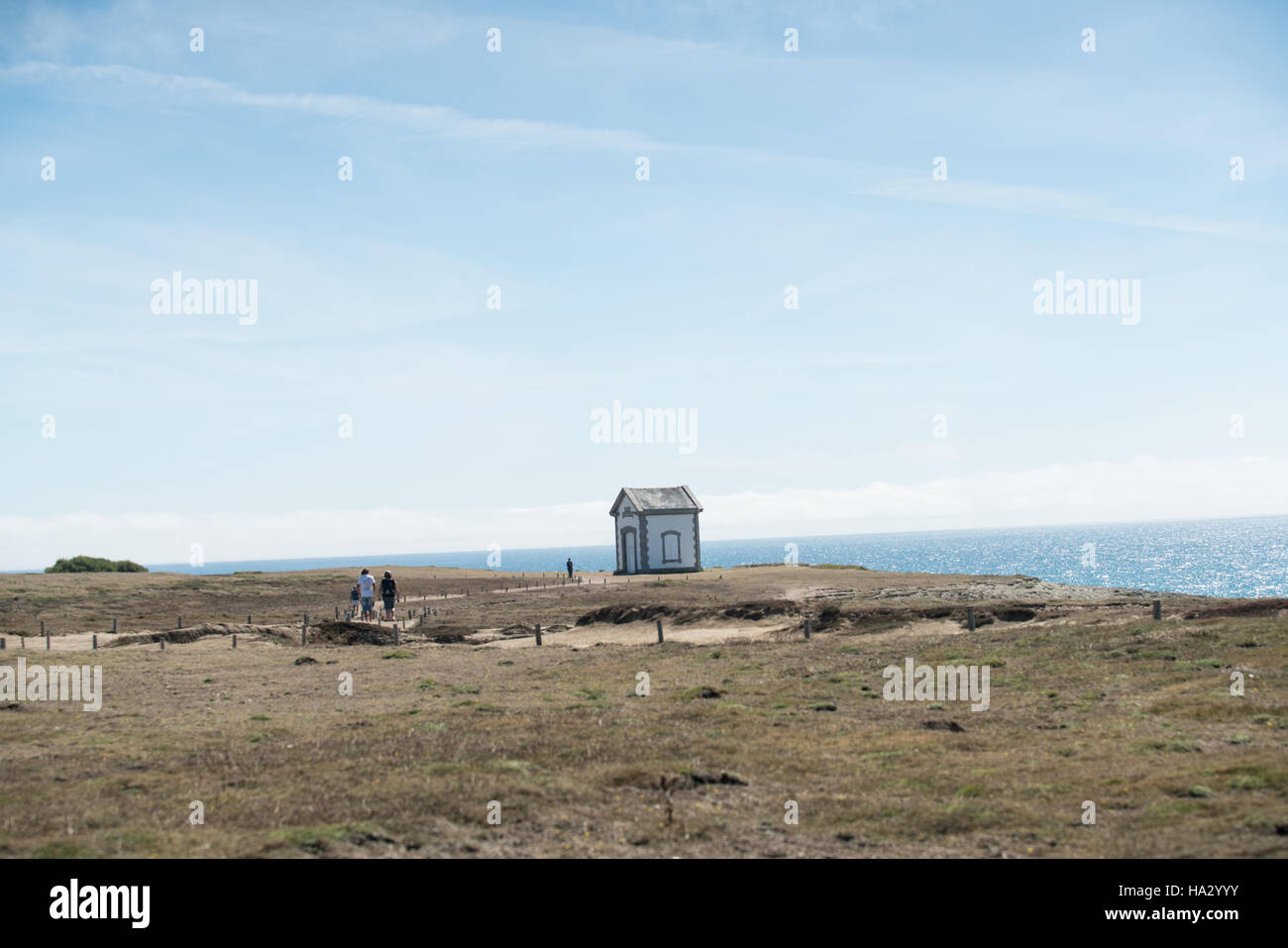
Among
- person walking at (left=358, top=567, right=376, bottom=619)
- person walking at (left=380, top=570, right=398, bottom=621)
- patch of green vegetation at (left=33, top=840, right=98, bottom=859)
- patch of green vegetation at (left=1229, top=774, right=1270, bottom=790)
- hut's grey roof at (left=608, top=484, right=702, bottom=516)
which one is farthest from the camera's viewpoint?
hut's grey roof at (left=608, top=484, right=702, bottom=516)

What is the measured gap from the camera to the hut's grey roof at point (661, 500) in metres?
79.7

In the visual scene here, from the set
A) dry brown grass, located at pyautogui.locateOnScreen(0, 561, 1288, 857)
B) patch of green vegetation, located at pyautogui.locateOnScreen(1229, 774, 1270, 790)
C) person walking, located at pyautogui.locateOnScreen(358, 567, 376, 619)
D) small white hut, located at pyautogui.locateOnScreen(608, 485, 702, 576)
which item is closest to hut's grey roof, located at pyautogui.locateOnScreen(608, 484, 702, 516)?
small white hut, located at pyautogui.locateOnScreen(608, 485, 702, 576)

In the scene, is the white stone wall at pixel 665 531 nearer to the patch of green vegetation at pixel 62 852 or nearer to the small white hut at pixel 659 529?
the small white hut at pixel 659 529

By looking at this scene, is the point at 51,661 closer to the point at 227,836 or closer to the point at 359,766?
the point at 359,766

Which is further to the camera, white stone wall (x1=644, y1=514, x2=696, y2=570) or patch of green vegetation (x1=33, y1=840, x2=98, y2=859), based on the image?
white stone wall (x1=644, y1=514, x2=696, y2=570)

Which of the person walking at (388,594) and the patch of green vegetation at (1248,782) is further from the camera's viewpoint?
the person walking at (388,594)

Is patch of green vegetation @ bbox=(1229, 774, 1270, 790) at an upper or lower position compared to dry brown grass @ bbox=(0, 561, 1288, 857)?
upper

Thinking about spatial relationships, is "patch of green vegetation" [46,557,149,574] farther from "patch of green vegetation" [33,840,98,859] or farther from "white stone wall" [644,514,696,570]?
"patch of green vegetation" [33,840,98,859]

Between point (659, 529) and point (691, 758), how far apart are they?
63.4 meters

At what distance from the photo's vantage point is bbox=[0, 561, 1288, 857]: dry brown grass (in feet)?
39.5

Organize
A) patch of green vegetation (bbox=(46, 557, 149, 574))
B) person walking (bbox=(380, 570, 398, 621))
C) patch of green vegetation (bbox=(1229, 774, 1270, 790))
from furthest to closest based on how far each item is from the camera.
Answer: patch of green vegetation (bbox=(46, 557, 149, 574)), person walking (bbox=(380, 570, 398, 621)), patch of green vegetation (bbox=(1229, 774, 1270, 790))

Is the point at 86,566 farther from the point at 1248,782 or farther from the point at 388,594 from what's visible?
the point at 1248,782

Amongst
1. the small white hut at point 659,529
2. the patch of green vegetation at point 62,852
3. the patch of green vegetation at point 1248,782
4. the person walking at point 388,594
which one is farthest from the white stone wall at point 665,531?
the patch of green vegetation at point 62,852
